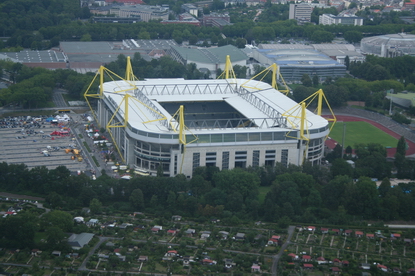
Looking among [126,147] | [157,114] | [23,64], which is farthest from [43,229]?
[23,64]

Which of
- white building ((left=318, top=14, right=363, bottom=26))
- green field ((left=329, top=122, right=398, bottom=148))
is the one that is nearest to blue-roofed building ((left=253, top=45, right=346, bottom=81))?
green field ((left=329, top=122, right=398, bottom=148))

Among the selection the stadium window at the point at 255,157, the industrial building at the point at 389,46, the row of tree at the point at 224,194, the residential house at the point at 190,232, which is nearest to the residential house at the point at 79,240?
the row of tree at the point at 224,194

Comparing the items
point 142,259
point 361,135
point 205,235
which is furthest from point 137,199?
point 361,135

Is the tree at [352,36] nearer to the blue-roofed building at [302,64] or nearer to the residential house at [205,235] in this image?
the blue-roofed building at [302,64]

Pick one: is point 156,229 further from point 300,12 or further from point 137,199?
point 300,12

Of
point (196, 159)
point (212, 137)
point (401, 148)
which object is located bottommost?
point (401, 148)

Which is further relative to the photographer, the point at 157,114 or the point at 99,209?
the point at 157,114

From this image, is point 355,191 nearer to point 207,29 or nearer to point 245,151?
point 245,151
